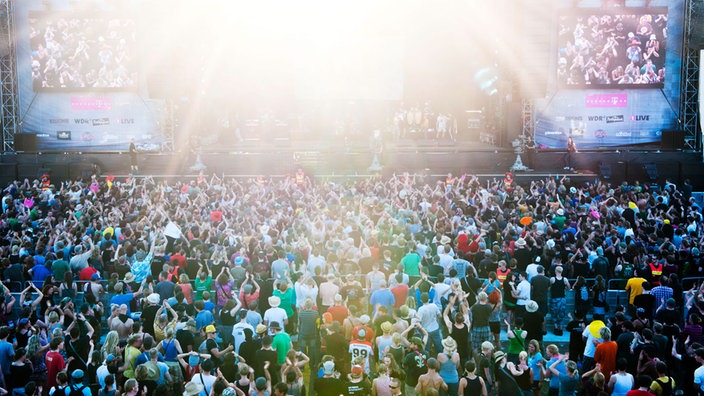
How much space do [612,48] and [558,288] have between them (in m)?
16.8

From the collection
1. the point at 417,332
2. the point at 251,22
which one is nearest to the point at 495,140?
the point at 251,22

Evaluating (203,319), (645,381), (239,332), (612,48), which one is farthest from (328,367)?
(612,48)

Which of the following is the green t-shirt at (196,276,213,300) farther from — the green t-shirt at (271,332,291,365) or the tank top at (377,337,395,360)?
the tank top at (377,337,395,360)

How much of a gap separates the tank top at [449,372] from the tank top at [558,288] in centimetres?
324

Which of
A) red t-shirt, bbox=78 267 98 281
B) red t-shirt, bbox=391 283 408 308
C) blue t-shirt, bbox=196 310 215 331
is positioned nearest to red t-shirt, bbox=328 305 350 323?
red t-shirt, bbox=391 283 408 308

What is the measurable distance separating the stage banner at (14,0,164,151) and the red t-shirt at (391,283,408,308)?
59.3 feet

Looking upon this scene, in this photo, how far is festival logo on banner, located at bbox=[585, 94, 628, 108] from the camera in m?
25.1

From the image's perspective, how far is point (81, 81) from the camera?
979 inches

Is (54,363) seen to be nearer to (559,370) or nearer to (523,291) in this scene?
(559,370)

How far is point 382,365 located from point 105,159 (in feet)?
63.9

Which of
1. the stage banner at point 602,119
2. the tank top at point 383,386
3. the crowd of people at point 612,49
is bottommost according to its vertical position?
the tank top at point 383,386

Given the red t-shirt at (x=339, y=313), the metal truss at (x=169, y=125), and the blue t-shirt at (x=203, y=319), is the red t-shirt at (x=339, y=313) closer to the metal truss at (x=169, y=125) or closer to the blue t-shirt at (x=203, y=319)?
Answer: the blue t-shirt at (x=203, y=319)

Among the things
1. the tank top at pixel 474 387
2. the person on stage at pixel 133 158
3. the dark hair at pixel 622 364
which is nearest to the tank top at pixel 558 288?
the dark hair at pixel 622 364

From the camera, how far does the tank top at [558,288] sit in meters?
10.0
